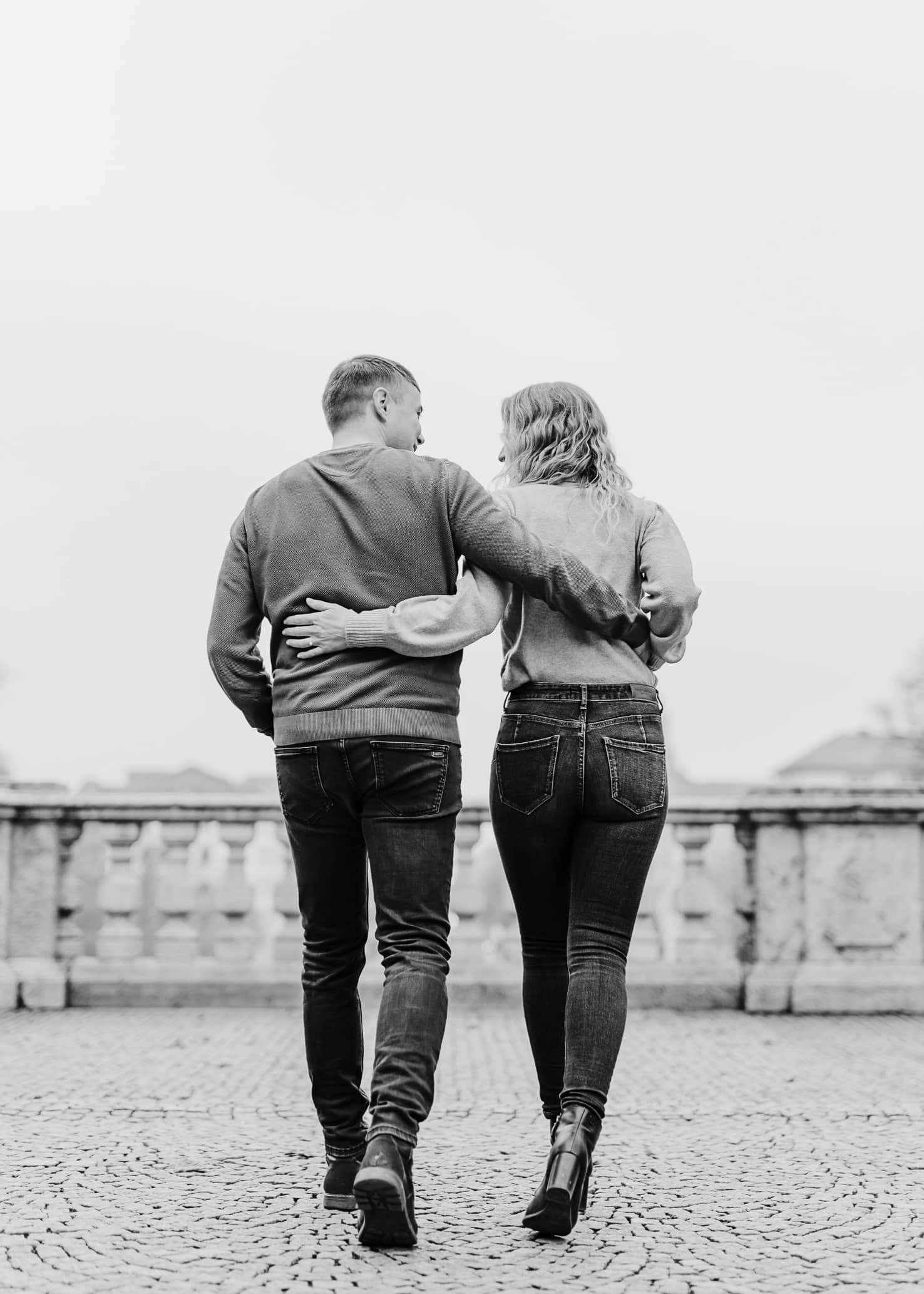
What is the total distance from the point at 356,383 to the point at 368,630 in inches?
25.5

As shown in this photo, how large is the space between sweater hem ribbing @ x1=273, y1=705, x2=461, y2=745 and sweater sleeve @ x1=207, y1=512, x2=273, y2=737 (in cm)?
27

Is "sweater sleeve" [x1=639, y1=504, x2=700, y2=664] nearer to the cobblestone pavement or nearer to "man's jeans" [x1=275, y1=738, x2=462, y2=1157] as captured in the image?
"man's jeans" [x1=275, y1=738, x2=462, y2=1157]

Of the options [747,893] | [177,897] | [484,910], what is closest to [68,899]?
[177,897]

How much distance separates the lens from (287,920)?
25.5 feet

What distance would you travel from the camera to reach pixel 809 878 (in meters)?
7.40

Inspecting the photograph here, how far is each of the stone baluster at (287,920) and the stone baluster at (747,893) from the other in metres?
2.37

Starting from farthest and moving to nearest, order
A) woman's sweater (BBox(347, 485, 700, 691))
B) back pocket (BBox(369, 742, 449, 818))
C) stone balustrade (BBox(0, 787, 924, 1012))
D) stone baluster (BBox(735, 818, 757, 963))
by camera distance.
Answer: stone baluster (BBox(735, 818, 757, 963))
stone balustrade (BBox(0, 787, 924, 1012))
woman's sweater (BBox(347, 485, 700, 691))
back pocket (BBox(369, 742, 449, 818))

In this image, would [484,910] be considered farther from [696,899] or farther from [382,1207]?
[382,1207]

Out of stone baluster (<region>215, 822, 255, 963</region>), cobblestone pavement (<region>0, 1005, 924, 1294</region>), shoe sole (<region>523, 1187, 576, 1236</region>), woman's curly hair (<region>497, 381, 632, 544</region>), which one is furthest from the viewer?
stone baluster (<region>215, 822, 255, 963</region>)

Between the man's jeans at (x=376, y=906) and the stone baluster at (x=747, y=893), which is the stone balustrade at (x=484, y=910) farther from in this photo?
the man's jeans at (x=376, y=906)

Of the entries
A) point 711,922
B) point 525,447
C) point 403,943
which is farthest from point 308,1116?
point 711,922

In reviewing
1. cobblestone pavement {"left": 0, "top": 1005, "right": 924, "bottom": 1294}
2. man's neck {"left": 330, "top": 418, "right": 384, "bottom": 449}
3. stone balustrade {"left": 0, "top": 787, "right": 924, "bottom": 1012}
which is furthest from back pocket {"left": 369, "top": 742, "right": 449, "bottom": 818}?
stone balustrade {"left": 0, "top": 787, "right": 924, "bottom": 1012}

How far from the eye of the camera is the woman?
310 cm

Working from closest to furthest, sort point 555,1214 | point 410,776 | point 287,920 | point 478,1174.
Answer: point 555,1214 < point 410,776 < point 478,1174 < point 287,920
